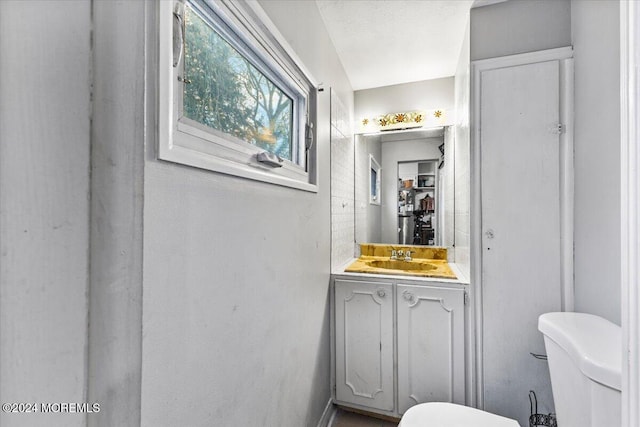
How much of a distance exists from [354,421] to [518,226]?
1.46 meters

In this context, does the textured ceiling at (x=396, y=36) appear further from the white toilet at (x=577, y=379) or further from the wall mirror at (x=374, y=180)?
the white toilet at (x=577, y=379)

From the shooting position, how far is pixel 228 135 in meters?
0.86

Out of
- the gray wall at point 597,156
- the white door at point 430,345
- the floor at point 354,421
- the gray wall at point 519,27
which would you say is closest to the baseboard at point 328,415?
the floor at point 354,421

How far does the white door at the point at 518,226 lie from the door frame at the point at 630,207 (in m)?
1.16

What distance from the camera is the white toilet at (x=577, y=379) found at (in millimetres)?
796

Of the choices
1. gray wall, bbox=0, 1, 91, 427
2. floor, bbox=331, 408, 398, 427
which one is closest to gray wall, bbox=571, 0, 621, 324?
floor, bbox=331, 408, 398, 427

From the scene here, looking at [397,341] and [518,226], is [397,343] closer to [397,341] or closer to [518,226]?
[397,341]

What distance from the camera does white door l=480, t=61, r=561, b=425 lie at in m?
1.45

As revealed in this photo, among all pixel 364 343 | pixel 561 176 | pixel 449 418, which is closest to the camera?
pixel 449 418

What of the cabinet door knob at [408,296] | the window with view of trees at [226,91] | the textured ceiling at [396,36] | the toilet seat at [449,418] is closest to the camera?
the window with view of trees at [226,91]

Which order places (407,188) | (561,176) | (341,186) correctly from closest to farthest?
1. (561,176)
2. (341,186)
3. (407,188)

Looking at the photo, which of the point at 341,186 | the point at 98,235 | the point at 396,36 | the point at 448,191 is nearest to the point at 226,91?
the point at 98,235

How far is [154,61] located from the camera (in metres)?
0.56

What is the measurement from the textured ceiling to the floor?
2315 millimetres
